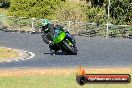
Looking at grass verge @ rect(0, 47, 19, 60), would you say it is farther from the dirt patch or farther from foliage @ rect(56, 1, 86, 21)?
foliage @ rect(56, 1, 86, 21)

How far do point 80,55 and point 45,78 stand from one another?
25.1ft

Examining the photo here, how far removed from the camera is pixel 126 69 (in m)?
15.8

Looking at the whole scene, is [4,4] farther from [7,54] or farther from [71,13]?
[7,54]

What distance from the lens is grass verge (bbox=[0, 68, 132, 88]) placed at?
12.1m

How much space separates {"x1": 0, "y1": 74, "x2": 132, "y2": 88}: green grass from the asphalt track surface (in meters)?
3.57

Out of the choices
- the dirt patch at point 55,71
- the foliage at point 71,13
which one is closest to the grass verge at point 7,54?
the dirt patch at point 55,71

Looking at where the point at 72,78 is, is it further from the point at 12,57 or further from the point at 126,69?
the point at 12,57

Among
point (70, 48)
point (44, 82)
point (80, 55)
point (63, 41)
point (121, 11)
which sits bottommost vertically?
point (121, 11)

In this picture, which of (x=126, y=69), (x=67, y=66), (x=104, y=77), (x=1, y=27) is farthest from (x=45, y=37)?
(x=1, y=27)

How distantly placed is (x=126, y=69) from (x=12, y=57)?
606cm

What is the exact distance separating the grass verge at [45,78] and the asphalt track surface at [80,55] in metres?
1.94

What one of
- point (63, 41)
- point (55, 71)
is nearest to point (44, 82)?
point (55, 71)

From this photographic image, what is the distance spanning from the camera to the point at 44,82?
499 inches

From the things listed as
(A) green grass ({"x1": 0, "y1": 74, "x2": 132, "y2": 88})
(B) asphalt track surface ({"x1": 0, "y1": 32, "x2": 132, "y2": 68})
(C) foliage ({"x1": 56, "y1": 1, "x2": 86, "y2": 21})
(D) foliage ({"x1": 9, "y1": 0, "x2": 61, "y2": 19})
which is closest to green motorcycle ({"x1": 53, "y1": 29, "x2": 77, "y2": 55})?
(B) asphalt track surface ({"x1": 0, "y1": 32, "x2": 132, "y2": 68})
